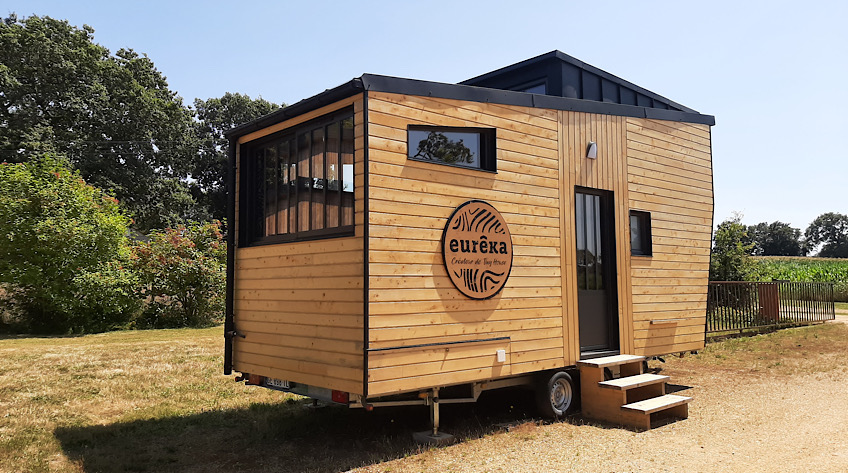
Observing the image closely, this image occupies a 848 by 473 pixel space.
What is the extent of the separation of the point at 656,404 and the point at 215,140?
121 ft

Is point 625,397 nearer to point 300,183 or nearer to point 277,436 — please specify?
point 277,436

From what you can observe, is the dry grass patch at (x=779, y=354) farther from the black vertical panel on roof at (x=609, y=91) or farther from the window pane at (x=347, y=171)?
the window pane at (x=347, y=171)

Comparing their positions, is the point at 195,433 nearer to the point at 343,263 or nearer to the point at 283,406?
the point at 283,406

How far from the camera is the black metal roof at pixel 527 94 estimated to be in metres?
5.77

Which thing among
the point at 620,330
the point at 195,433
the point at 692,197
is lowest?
the point at 195,433

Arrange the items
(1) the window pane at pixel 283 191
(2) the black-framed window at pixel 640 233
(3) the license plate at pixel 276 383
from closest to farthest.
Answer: (3) the license plate at pixel 276 383
(1) the window pane at pixel 283 191
(2) the black-framed window at pixel 640 233

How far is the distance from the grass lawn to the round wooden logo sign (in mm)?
1610

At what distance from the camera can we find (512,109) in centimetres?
686

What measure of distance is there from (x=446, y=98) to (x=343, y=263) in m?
2.07

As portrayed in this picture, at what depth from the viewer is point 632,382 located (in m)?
6.96

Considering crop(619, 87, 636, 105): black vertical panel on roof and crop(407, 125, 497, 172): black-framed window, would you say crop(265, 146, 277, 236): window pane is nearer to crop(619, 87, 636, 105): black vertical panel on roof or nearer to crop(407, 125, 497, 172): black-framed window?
crop(407, 125, 497, 172): black-framed window

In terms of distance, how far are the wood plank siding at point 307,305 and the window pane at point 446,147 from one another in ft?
2.28

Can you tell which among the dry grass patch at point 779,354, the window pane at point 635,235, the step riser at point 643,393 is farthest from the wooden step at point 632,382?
the dry grass patch at point 779,354

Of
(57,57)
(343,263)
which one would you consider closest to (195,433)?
(343,263)
